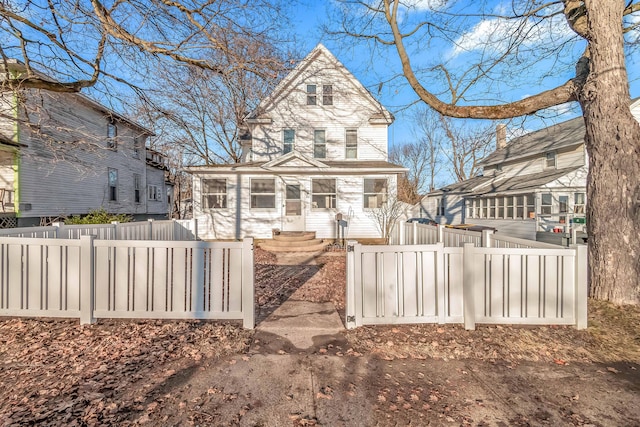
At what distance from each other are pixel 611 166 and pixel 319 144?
1179 cm

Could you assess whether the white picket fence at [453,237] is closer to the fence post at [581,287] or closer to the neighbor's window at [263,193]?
the fence post at [581,287]

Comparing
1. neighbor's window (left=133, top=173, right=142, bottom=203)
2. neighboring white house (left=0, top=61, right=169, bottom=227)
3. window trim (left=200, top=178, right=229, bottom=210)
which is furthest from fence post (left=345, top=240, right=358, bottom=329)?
neighbor's window (left=133, top=173, right=142, bottom=203)

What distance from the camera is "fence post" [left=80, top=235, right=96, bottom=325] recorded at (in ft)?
12.4

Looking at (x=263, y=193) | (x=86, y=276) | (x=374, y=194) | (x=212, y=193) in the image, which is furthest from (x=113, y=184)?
(x=86, y=276)

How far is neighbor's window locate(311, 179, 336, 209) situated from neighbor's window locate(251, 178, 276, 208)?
1.81 meters

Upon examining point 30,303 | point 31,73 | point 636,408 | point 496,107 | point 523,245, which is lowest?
point 636,408

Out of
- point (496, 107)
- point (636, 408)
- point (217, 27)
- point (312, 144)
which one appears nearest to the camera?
point (636, 408)

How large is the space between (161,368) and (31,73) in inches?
271

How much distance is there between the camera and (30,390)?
2527 millimetres

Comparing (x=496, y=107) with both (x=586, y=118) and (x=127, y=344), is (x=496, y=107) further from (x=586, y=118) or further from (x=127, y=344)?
(x=127, y=344)

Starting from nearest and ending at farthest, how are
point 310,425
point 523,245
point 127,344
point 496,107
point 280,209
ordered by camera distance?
1. point 310,425
2. point 127,344
3. point 523,245
4. point 496,107
5. point 280,209

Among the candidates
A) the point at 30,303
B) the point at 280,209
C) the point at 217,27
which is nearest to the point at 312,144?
the point at 280,209

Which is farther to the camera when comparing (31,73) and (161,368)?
(31,73)

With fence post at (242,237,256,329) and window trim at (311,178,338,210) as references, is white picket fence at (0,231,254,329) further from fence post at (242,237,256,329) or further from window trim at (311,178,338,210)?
window trim at (311,178,338,210)
